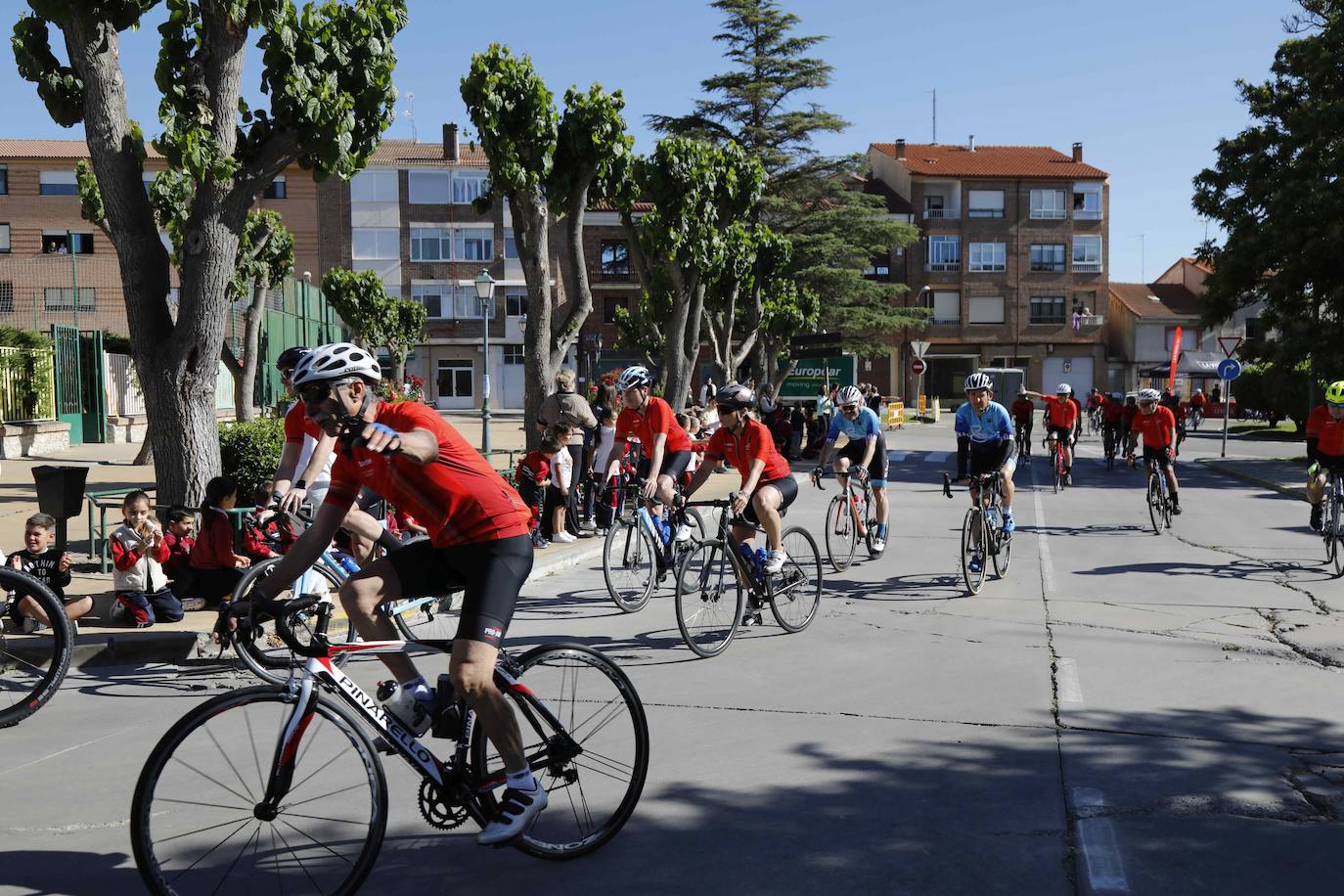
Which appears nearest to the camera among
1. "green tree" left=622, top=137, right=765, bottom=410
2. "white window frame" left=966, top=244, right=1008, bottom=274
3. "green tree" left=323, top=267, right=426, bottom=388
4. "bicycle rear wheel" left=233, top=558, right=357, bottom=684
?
"bicycle rear wheel" left=233, top=558, right=357, bottom=684

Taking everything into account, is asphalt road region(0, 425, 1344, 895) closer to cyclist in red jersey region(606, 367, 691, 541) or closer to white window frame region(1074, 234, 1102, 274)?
cyclist in red jersey region(606, 367, 691, 541)

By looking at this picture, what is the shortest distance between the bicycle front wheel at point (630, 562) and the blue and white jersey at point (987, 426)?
10.7 feet

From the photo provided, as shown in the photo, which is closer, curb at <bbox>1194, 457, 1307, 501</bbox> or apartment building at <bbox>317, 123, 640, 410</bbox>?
curb at <bbox>1194, 457, 1307, 501</bbox>

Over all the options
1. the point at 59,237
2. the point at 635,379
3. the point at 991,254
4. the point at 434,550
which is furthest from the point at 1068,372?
the point at 434,550

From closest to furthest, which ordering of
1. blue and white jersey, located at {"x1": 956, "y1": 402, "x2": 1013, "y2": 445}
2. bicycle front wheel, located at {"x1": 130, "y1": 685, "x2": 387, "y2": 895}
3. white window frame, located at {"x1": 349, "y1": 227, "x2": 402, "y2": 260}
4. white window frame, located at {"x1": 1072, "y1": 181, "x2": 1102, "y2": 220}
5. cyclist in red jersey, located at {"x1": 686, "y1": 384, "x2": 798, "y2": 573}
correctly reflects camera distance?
1. bicycle front wheel, located at {"x1": 130, "y1": 685, "x2": 387, "y2": 895}
2. cyclist in red jersey, located at {"x1": 686, "y1": 384, "x2": 798, "y2": 573}
3. blue and white jersey, located at {"x1": 956, "y1": 402, "x2": 1013, "y2": 445}
4. white window frame, located at {"x1": 349, "y1": 227, "x2": 402, "y2": 260}
5. white window frame, located at {"x1": 1072, "y1": 181, "x2": 1102, "y2": 220}

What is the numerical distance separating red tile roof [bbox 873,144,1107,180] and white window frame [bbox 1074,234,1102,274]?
3623mm

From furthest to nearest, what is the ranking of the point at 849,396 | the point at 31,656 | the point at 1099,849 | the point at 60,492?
the point at 849,396
the point at 60,492
the point at 31,656
the point at 1099,849

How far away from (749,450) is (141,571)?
13.2ft

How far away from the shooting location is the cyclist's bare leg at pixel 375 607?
161 inches

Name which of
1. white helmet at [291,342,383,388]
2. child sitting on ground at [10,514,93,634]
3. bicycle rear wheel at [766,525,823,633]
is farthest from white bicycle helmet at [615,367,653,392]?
white helmet at [291,342,383,388]

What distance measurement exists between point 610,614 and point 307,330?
22.8m

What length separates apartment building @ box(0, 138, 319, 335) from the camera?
49.0 m

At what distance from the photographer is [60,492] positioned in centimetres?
902

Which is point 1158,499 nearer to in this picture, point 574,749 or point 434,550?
point 574,749
